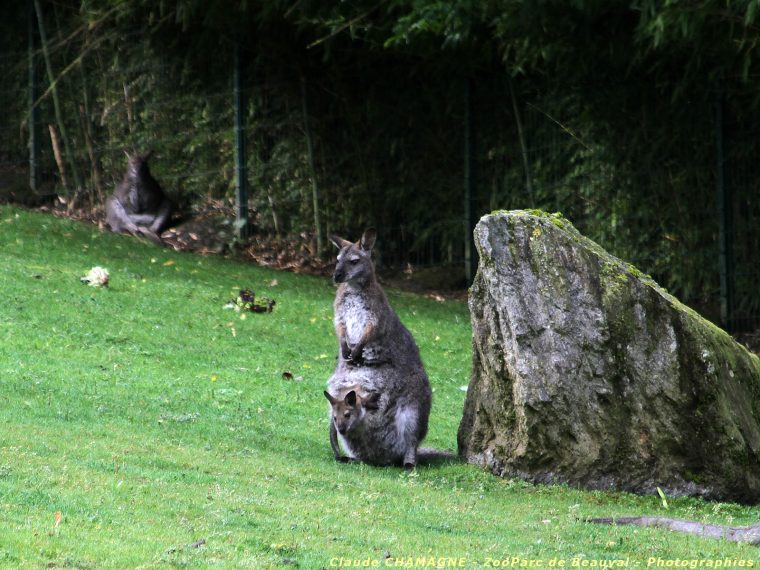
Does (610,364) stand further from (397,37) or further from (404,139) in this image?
(404,139)

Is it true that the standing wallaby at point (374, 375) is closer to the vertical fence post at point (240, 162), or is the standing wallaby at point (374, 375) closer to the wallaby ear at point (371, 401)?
the wallaby ear at point (371, 401)

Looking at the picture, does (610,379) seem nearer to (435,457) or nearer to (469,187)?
(435,457)

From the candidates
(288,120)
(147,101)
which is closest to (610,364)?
(288,120)

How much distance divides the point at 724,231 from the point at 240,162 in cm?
770

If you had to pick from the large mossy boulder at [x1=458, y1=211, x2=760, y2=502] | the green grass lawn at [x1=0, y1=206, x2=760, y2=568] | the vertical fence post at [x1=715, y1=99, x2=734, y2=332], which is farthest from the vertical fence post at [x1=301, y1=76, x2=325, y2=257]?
the large mossy boulder at [x1=458, y1=211, x2=760, y2=502]

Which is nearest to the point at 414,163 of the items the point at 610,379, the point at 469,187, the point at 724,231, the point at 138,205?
the point at 469,187

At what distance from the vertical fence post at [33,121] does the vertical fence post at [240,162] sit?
14.4 feet

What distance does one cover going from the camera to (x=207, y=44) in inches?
796

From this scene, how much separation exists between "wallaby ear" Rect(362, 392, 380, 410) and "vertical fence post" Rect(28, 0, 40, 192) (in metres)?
15.1

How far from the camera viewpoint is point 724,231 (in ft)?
50.6

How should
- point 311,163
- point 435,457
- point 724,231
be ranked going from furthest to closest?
point 311,163
point 724,231
point 435,457

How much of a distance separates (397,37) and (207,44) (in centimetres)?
577

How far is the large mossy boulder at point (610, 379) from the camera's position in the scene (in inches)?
306

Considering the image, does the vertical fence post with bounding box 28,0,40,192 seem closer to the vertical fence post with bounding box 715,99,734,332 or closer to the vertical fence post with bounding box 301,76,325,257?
the vertical fence post with bounding box 301,76,325,257
